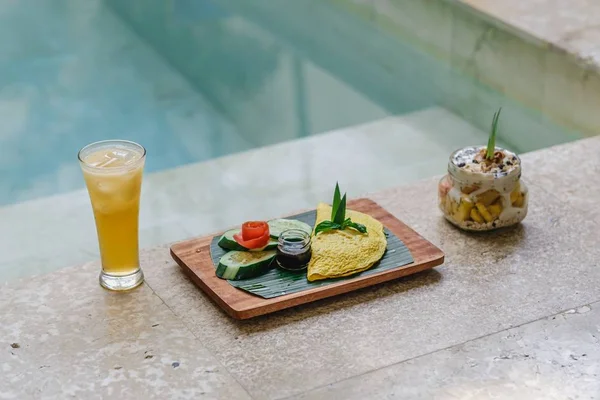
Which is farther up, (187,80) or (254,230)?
(254,230)

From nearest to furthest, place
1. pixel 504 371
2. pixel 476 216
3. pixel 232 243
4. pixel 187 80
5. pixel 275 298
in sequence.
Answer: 1. pixel 504 371
2. pixel 275 298
3. pixel 232 243
4. pixel 476 216
5. pixel 187 80

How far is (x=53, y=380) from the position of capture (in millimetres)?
1606

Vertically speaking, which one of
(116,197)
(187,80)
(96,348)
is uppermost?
(116,197)

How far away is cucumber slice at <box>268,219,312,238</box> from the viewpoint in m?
1.86

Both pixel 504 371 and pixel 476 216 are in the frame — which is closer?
pixel 504 371

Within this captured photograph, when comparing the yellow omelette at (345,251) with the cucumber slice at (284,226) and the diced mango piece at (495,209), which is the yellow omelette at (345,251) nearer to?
the cucumber slice at (284,226)

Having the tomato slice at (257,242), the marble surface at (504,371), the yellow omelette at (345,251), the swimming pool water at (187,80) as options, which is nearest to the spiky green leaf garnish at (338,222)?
the yellow omelette at (345,251)

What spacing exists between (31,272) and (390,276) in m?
1.06

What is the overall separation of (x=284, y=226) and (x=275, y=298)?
0.20 m

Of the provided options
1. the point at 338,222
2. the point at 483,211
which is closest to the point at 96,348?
the point at 338,222

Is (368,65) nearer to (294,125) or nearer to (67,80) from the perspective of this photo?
(294,125)

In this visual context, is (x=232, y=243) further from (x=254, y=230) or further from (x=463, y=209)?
(x=463, y=209)

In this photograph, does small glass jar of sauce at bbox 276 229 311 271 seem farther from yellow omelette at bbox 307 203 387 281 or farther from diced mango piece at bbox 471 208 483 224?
diced mango piece at bbox 471 208 483 224

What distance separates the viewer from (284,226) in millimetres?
1888
